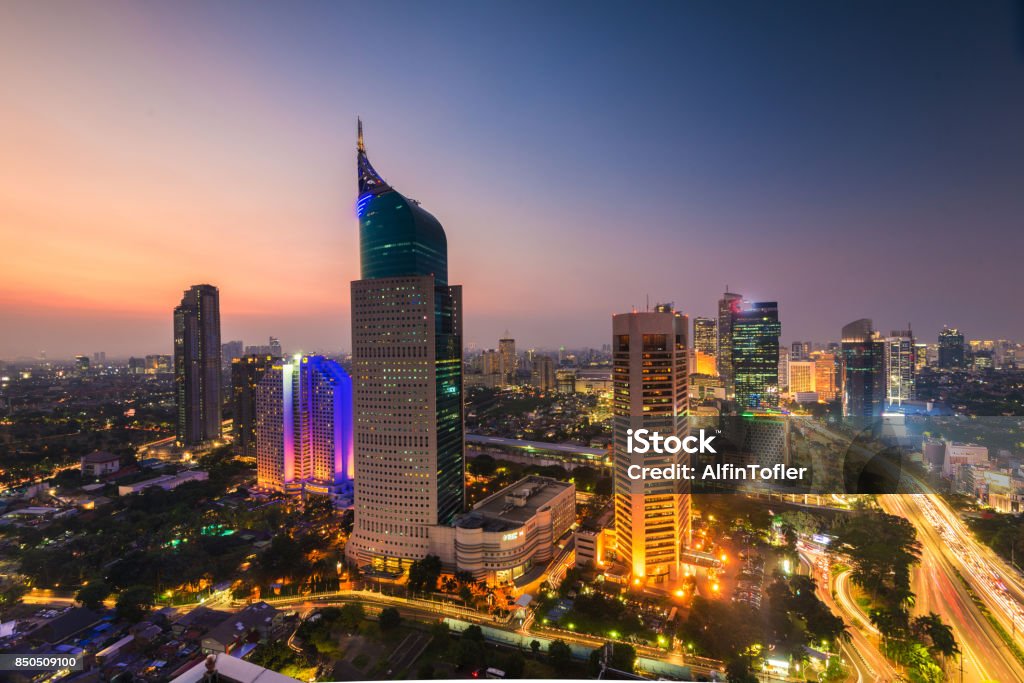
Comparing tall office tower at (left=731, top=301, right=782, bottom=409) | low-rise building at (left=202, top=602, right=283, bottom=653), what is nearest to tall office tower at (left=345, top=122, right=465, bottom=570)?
low-rise building at (left=202, top=602, right=283, bottom=653)

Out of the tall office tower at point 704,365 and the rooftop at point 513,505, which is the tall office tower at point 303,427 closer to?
the rooftop at point 513,505

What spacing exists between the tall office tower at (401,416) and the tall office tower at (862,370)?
6145 millimetres

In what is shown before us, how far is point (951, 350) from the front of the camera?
18.2ft

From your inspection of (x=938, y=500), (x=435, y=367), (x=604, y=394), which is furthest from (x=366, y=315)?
(x=604, y=394)

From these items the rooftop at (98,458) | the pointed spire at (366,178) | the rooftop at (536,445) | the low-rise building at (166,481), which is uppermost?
the pointed spire at (366,178)

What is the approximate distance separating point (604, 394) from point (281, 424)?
65.6 ft

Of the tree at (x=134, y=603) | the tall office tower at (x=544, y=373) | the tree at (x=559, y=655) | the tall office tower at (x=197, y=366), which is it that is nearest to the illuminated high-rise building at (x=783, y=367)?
the tree at (x=559, y=655)

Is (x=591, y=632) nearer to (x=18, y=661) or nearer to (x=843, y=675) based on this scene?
(x=843, y=675)

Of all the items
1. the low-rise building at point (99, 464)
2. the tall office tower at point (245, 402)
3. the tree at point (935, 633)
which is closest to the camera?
the tree at point (935, 633)

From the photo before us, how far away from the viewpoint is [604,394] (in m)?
28.0

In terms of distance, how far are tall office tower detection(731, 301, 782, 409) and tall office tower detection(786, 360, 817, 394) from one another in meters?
2.67

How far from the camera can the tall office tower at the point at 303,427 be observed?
12203mm

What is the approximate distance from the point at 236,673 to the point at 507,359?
3314 cm

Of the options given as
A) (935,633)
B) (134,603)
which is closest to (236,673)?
(134,603)
